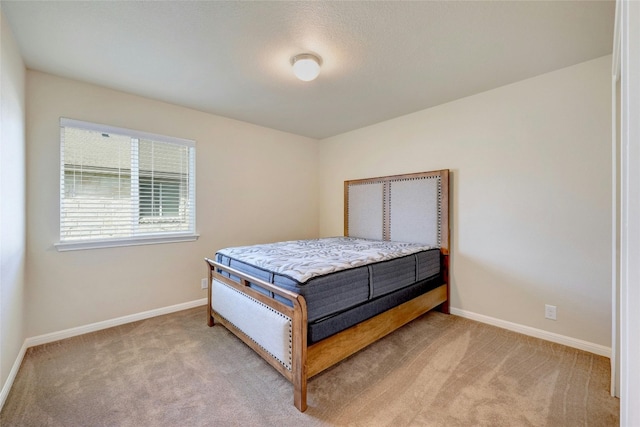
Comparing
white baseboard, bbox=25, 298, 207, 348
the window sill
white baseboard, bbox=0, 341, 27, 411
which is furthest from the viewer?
the window sill

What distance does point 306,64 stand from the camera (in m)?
2.10

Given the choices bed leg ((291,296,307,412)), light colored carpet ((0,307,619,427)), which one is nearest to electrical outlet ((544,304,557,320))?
light colored carpet ((0,307,619,427))

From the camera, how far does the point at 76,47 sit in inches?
78.7

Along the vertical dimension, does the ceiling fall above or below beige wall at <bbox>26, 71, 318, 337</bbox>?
above

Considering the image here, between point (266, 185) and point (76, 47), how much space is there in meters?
2.33

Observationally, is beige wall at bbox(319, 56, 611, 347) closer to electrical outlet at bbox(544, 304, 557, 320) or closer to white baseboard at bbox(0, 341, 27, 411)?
electrical outlet at bbox(544, 304, 557, 320)

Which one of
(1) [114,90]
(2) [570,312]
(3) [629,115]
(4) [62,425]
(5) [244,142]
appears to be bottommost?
(4) [62,425]

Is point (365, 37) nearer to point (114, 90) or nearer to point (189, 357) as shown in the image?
point (114, 90)

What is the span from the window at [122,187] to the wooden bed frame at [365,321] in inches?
33.4

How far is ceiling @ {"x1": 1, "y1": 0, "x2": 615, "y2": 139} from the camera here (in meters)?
1.64

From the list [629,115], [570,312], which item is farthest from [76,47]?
[570,312]

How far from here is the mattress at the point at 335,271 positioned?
69.2 inches

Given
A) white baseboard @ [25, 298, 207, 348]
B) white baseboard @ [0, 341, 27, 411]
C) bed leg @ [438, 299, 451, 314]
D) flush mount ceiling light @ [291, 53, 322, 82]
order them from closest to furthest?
white baseboard @ [0, 341, 27, 411]
flush mount ceiling light @ [291, 53, 322, 82]
white baseboard @ [25, 298, 207, 348]
bed leg @ [438, 299, 451, 314]

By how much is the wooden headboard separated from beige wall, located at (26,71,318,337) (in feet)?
3.04
